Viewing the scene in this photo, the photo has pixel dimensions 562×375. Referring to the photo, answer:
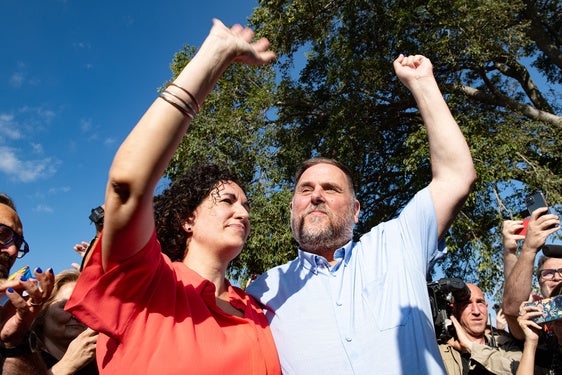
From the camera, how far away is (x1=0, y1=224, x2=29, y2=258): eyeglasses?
2594 millimetres

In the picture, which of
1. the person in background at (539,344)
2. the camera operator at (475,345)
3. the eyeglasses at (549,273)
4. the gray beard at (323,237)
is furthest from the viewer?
the eyeglasses at (549,273)

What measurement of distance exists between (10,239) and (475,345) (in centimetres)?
351

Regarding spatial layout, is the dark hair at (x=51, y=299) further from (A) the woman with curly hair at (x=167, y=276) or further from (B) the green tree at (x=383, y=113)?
(B) the green tree at (x=383, y=113)

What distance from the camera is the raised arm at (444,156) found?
205cm

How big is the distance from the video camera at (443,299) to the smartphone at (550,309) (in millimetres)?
650

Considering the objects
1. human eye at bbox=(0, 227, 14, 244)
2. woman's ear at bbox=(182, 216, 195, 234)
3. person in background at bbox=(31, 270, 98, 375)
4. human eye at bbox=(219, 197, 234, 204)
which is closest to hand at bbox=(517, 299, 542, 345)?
human eye at bbox=(219, 197, 234, 204)

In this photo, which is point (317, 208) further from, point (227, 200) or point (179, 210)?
point (179, 210)

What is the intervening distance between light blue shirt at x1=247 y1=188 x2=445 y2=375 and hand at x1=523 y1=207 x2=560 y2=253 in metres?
1.29

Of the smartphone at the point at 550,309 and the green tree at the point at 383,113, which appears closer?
the smartphone at the point at 550,309

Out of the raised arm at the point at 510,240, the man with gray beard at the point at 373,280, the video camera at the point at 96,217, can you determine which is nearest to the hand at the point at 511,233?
the raised arm at the point at 510,240

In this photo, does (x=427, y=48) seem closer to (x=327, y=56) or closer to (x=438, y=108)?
(x=327, y=56)

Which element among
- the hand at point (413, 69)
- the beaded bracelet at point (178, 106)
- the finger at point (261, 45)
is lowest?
the beaded bracelet at point (178, 106)

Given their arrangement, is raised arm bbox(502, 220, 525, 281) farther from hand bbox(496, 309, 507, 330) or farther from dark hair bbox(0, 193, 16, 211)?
dark hair bbox(0, 193, 16, 211)

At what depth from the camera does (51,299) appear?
300 centimetres
